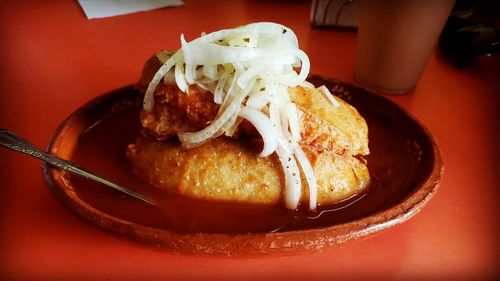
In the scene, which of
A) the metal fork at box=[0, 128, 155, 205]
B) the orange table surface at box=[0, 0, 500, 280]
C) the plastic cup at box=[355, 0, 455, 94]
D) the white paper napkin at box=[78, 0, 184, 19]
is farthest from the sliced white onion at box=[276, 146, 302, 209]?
the white paper napkin at box=[78, 0, 184, 19]

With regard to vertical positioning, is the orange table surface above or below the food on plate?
below

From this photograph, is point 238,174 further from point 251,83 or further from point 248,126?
point 251,83

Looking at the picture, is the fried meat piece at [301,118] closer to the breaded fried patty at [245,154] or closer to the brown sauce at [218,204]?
the breaded fried patty at [245,154]

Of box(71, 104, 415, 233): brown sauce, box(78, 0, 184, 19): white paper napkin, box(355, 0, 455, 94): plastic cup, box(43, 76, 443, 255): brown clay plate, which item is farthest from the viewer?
box(78, 0, 184, 19): white paper napkin

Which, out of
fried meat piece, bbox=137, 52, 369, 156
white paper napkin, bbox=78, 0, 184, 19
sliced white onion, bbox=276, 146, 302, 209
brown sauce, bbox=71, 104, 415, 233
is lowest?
white paper napkin, bbox=78, 0, 184, 19

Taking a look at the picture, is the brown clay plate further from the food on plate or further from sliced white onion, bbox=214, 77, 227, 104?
sliced white onion, bbox=214, 77, 227, 104

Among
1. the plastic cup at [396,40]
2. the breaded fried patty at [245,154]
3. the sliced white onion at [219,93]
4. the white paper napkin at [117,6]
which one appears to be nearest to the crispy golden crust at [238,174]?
the breaded fried patty at [245,154]
